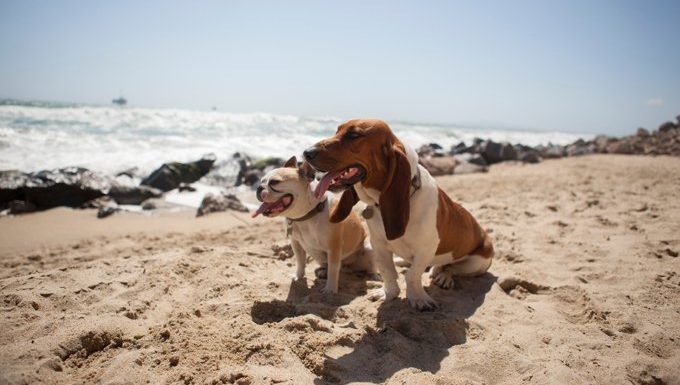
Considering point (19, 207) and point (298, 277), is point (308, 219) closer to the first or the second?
point (298, 277)

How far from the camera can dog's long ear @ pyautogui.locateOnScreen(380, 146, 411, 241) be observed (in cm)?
264

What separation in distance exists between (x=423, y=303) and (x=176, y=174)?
9222mm

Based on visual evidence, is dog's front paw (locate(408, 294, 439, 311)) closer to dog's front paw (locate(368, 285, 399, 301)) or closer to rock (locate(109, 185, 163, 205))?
dog's front paw (locate(368, 285, 399, 301))

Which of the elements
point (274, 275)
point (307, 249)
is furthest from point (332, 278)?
point (274, 275)

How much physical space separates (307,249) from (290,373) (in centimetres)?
158

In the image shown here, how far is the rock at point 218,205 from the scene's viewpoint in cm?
754

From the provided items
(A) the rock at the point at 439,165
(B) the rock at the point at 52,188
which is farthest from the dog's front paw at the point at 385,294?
(A) the rock at the point at 439,165

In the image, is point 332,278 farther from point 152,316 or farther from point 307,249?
point 152,316

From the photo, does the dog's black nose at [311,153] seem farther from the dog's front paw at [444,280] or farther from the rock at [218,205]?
the rock at [218,205]

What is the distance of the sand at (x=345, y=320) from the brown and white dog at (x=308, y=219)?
270 mm

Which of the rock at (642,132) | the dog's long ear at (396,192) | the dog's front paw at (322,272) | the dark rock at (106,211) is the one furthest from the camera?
the rock at (642,132)

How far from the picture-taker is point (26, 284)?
3270 millimetres

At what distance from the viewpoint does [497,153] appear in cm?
1570

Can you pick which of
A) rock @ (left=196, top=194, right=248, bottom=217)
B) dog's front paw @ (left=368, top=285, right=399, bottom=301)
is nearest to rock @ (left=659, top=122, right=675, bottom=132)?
rock @ (left=196, top=194, right=248, bottom=217)
